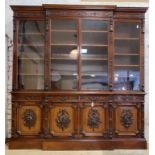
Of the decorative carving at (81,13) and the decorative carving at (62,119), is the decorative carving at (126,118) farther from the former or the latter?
the decorative carving at (81,13)

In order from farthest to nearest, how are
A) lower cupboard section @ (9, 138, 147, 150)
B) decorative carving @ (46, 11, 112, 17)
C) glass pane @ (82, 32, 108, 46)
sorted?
glass pane @ (82, 32, 108, 46), decorative carving @ (46, 11, 112, 17), lower cupboard section @ (9, 138, 147, 150)

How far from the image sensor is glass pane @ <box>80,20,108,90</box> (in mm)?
4422

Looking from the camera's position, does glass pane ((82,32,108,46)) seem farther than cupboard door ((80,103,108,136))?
Yes

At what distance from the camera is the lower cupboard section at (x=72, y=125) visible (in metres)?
4.27

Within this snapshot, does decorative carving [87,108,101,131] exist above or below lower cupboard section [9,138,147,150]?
above

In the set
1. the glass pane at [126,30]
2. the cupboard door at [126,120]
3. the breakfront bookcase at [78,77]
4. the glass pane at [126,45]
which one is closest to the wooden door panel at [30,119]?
the breakfront bookcase at [78,77]

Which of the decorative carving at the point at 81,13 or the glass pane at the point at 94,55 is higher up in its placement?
the decorative carving at the point at 81,13

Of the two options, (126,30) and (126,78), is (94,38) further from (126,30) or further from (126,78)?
(126,78)

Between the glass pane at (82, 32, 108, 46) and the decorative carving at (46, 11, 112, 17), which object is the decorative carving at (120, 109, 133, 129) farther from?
the decorative carving at (46, 11, 112, 17)

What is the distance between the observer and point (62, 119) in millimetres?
4285

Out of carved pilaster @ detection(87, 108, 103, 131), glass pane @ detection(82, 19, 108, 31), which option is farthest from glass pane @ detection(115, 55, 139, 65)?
carved pilaster @ detection(87, 108, 103, 131)

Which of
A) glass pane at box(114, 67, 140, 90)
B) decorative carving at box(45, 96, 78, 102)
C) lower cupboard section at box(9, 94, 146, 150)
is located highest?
glass pane at box(114, 67, 140, 90)

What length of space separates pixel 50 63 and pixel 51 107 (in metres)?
0.77

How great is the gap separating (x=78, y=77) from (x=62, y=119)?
0.78 m
